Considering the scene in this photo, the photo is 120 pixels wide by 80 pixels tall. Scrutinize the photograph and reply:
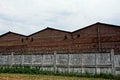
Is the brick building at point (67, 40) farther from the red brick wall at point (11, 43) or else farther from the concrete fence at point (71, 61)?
the concrete fence at point (71, 61)

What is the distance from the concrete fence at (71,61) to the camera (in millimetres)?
16906

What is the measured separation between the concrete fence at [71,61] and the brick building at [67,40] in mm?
3420

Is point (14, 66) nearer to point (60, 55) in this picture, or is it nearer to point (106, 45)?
point (60, 55)

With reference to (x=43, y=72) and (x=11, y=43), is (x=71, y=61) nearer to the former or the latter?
(x=43, y=72)

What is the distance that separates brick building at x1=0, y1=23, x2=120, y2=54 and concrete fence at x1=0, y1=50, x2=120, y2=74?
3.42 metres

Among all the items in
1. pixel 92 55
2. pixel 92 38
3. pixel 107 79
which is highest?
pixel 92 38

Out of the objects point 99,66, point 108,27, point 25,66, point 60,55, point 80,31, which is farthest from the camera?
point 80,31

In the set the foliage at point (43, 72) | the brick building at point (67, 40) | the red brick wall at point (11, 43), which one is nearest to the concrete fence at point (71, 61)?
the foliage at point (43, 72)

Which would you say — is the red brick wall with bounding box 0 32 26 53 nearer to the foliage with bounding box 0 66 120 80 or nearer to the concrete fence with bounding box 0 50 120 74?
the concrete fence with bounding box 0 50 120 74

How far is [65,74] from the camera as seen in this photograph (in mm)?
17641

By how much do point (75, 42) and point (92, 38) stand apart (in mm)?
1742

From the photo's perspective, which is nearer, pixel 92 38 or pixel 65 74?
pixel 65 74

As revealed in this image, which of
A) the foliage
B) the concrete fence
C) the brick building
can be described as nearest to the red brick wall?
the brick building

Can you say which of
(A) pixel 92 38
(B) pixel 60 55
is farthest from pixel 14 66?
(A) pixel 92 38
